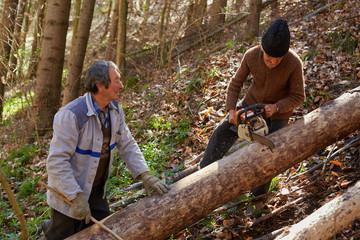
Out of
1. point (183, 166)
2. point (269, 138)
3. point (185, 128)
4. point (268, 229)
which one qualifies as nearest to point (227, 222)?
point (268, 229)

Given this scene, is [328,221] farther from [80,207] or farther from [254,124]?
[80,207]

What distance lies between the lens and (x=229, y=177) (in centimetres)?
332

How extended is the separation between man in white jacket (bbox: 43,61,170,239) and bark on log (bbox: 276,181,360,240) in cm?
133

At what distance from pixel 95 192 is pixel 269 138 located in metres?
2.06

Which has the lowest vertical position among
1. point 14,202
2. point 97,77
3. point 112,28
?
point 14,202

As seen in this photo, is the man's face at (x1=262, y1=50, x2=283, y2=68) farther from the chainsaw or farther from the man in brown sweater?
the chainsaw

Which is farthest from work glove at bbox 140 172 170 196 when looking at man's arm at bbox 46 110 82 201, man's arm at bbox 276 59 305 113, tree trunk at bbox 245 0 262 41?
tree trunk at bbox 245 0 262 41

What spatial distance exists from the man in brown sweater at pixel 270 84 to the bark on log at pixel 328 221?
1019 mm

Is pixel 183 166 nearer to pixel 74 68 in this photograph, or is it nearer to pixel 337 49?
pixel 337 49

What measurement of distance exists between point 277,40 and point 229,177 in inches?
61.4

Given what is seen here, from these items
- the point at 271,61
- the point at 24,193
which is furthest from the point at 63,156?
the point at 24,193

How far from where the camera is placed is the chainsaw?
11.3 ft

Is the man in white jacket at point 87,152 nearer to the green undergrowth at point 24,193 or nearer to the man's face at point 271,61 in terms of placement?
the green undergrowth at point 24,193

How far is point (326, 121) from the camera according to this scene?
145 inches
